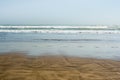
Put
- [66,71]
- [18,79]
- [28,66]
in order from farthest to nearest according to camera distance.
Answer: [28,66] < [66,71] < [18,79]

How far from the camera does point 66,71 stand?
6500mm

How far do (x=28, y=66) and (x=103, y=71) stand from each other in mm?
2370

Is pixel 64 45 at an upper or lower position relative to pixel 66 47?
lower

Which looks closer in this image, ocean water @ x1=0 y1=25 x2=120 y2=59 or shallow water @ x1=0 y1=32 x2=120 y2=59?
shallow water @ x1=0 y1=32 x2=120 y2=59

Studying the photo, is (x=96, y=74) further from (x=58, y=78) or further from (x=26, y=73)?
(x=26, y=73)

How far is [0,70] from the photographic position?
6574 millimetres

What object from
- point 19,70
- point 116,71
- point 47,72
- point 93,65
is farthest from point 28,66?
point 116,71

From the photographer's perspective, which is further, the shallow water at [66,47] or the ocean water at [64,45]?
the ocean water at [64,45]

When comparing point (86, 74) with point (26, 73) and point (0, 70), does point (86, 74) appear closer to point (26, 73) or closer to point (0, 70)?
point (26, 73)

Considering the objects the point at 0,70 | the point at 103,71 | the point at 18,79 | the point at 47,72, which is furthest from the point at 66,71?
the point at 0,70

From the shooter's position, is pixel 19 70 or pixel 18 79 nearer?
pixel 18 79

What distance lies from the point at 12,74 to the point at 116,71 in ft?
9.76

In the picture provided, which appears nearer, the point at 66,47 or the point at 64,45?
the point at 66,47

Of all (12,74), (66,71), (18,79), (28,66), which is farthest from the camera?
(28,66)
